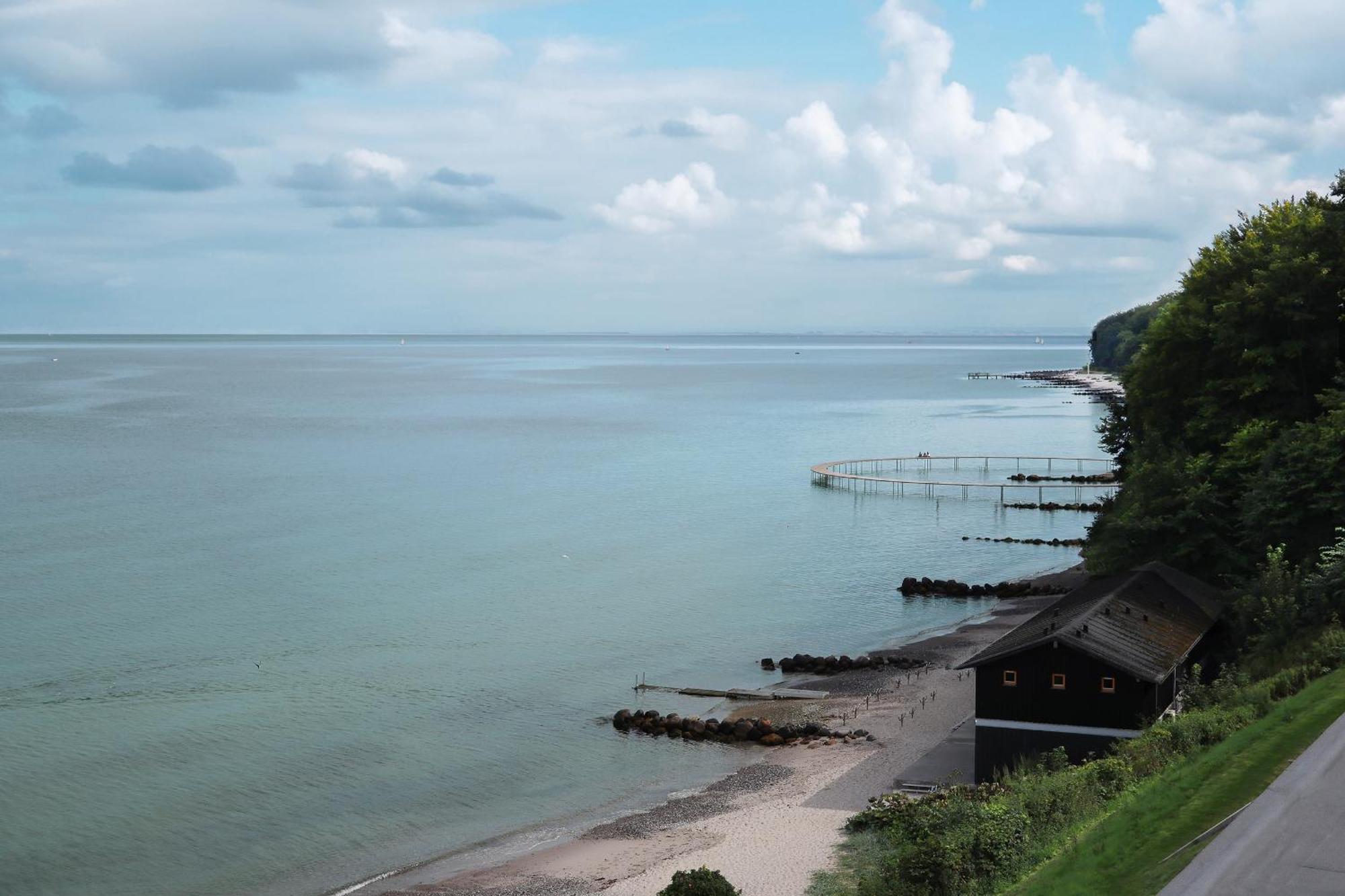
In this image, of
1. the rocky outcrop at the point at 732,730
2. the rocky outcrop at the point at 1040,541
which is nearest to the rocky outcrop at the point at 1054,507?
the rocky outcrop at the point at 1040,541

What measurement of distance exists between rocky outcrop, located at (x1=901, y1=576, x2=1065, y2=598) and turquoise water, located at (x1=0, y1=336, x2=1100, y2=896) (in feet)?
4.06

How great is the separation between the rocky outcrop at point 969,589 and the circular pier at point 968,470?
97.5 ft

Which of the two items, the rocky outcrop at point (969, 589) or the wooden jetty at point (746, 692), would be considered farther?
the rocky outcrop at point (969, 589)

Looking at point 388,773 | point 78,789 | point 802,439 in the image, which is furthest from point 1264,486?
point 802,439

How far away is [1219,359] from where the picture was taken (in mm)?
44438

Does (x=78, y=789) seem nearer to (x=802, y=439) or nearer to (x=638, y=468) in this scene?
(x=638, y=468)

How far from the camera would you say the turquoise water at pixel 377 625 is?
104 feet

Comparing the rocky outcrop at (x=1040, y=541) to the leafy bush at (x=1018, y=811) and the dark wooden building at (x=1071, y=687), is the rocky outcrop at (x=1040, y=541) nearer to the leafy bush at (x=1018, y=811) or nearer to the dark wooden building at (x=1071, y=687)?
the dark wooden building at (x=1071, y=687)

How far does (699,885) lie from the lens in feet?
67.4

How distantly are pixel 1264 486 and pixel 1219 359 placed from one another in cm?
997

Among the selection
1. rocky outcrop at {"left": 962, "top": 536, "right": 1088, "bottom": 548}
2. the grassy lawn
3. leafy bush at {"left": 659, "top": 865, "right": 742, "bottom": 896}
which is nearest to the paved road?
the grassy lawn

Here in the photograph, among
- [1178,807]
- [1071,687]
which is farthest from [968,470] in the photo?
[1178,807]

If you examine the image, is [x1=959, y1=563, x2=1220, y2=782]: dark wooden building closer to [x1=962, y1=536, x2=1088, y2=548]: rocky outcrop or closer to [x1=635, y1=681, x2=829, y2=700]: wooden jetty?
[x1=635, y1=681, x2=829, y2=700]: wooden jetty

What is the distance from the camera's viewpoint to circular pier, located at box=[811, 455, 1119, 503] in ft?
302
